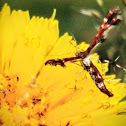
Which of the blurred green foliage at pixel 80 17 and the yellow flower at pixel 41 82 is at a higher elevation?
the blurred green foliage at pixel 80 17

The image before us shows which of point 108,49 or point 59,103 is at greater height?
point 108,49

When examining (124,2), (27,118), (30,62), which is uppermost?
(124,2)

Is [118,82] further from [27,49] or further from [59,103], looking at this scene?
[27,49]

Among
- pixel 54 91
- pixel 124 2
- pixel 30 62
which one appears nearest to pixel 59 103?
pixel 54 91

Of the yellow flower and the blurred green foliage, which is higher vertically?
the blurred green foliage
